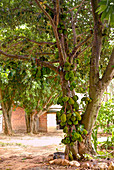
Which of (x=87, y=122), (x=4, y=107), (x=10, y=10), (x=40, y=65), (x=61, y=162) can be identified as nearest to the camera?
(x=61, y=162)

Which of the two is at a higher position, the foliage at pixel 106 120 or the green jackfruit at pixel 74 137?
the foliage at pixel 106 120

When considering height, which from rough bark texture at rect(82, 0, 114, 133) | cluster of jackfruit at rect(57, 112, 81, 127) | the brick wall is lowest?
the brick wall

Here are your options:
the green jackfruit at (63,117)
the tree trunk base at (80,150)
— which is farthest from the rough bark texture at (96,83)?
the green jackfruit at (63,117)

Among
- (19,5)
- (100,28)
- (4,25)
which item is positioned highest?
(19,5)

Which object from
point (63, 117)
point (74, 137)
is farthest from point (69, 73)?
point (74, 137)

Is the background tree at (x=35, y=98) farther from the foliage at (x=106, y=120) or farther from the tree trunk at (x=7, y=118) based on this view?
the foliage at (x=106, y=120)

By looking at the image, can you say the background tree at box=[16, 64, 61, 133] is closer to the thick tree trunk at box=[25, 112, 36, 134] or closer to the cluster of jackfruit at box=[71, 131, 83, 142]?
the thick tree trunk at box=[25, 112, 36, 134]

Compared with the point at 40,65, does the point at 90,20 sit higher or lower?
higher

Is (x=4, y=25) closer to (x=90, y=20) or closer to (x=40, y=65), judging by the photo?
(x=40, y=65)

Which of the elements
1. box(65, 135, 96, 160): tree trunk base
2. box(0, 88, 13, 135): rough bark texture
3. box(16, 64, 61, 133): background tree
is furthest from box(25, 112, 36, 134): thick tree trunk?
box(65, 135, 96, 160): tree trunk base

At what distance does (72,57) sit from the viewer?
4.73 m

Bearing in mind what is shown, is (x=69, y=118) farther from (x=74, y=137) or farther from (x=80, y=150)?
(x=80, y=150)

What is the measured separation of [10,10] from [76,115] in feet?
12.1

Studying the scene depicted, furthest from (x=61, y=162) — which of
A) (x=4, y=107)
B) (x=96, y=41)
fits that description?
(x=4, y=107)
